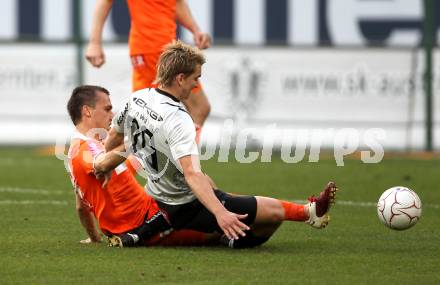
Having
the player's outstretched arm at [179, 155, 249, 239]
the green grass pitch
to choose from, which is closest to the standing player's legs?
the green grass pitch

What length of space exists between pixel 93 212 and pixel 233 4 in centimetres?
1045

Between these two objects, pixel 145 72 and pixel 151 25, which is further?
pixel 151 25

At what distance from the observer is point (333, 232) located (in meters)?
8.56

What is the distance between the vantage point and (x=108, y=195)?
758 cm

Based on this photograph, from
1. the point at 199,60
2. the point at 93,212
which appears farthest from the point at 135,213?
the point at 199,60

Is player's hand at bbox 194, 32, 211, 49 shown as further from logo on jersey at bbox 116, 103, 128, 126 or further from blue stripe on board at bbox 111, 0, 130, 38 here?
blue stripe on board at bbox 111, 0, 130, 38

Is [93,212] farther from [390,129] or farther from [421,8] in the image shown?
[421,8]

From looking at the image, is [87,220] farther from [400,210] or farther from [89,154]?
[400,210]

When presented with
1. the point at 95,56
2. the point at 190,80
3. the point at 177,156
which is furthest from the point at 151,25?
the point at 177,156

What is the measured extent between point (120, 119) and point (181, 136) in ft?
1.83

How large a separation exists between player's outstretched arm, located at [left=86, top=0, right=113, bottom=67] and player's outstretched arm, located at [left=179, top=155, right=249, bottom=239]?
307cm

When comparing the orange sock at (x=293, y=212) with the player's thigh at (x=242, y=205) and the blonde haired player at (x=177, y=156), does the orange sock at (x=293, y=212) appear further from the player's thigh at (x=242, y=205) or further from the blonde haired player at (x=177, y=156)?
the player's thigh at (x=242, y=205)

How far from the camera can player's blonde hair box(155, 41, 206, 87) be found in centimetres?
729

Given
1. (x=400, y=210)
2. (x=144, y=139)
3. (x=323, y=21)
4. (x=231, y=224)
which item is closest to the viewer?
(x=231, y=224)
